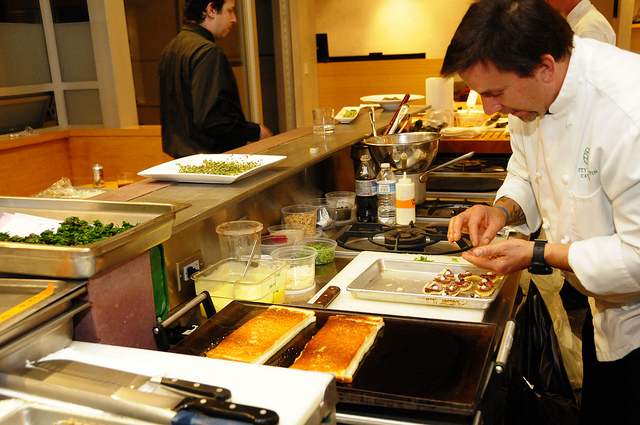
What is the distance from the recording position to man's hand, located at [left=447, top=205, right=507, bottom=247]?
1767 millimetres

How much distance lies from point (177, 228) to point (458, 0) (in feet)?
24.1

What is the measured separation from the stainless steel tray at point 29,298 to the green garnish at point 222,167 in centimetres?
84

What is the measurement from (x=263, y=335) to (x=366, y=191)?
1180mm

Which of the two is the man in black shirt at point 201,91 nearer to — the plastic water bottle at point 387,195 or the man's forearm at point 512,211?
the plastic water bottle at point 387,195

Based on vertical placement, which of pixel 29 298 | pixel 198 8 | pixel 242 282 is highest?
pixel 198 8

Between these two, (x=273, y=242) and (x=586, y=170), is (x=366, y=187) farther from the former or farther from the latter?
(x=586, y=170)

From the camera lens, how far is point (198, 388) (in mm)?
884

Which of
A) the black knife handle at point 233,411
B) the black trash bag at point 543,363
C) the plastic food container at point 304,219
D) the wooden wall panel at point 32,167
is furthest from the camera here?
the wooden wall panel at point 32,167

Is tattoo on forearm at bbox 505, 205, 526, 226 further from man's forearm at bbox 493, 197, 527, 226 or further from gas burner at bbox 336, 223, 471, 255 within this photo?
gas burner at bbox 336, 223, 471, 255

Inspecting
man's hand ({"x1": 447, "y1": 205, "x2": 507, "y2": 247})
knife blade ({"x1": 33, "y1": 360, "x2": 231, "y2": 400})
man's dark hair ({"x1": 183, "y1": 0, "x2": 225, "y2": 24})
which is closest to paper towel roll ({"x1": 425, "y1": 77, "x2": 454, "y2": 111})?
man's dark hair ({"x1": 183, "y1": 0, "x2": 225, "y2": 24})

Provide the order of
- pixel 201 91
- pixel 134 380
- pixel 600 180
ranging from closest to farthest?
pixel 134 380 < pixel 600 180 < pixel 201 91

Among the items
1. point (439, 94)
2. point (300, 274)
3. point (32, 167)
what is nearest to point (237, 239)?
point (300, 274)

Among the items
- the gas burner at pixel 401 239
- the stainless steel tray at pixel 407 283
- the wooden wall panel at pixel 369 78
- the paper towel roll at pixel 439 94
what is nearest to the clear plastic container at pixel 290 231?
the gas burner at pixel 401 239

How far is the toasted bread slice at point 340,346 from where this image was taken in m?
1.19
